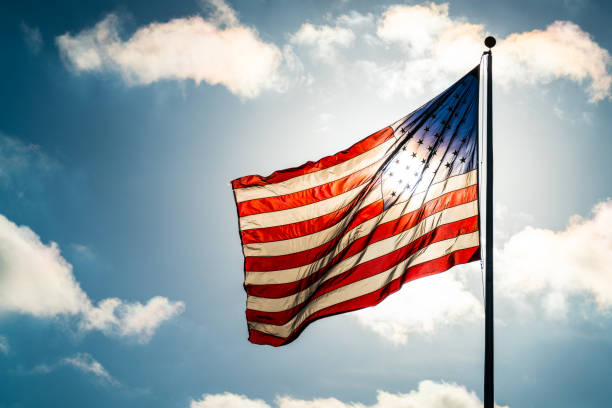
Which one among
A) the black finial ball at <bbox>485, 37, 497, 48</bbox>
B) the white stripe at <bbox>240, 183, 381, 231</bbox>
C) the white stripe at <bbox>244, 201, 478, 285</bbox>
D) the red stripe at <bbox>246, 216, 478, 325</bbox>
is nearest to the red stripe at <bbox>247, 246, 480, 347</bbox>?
the red stripe at <bbox>246, 216, 478, 325</bbox>

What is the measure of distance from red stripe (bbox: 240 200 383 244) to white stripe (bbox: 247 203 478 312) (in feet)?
2.46

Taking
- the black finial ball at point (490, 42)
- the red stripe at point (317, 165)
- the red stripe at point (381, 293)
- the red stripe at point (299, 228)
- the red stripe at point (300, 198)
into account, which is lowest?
the red stripe at point (381, 293)

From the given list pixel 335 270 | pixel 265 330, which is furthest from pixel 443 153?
pixel 265 330

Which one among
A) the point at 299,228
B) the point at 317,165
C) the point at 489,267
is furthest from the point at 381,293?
the point at 317,165

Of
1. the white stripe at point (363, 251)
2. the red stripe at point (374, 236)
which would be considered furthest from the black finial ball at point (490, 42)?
the white stripe at point (363, 251)

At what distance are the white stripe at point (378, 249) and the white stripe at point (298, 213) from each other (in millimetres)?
1168

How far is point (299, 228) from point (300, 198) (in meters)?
0.67

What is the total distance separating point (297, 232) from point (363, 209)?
1.56 meters

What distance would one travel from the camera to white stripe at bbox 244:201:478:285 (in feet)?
27.5

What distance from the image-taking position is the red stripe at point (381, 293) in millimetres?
8105

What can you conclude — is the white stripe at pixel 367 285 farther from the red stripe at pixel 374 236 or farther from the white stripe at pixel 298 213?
the white stripe at pixel 298 213

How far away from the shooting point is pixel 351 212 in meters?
9.10

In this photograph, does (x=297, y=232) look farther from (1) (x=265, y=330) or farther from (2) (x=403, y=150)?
(2) (x=403, y=150)

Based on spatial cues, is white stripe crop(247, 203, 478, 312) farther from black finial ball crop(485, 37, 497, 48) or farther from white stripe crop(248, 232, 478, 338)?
black finial ball crop(485, 37, 497, 48)
